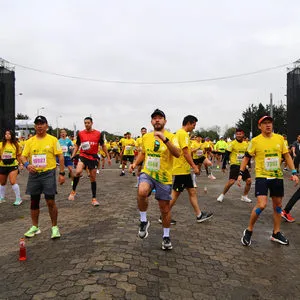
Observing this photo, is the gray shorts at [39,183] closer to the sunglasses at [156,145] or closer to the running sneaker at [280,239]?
the sunglasses at [156,145]

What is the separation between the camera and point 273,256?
15.5ft

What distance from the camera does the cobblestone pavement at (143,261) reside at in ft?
11.5

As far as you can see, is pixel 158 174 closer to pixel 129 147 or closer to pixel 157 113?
pixel 157 113

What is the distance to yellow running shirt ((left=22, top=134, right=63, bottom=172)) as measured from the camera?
17.2ft

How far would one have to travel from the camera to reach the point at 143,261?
13.8 ft

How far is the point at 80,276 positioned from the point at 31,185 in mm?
2083

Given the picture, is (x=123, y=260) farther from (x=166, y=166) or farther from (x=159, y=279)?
(x=166, y=166)

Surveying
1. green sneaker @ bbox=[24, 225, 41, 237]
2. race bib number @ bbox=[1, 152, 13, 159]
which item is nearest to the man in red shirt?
race bib number @ bbox=[1, 152, 13, 159]

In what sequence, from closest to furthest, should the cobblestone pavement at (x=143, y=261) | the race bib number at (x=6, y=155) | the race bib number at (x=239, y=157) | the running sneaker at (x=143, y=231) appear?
1. the cobblestone pavement at (x=143, y=261)
2. the running sneaker at (x=143, y=231)
3. the race bib number at (x=6, y=155)
4. the race bib number at (x=239, y=157)

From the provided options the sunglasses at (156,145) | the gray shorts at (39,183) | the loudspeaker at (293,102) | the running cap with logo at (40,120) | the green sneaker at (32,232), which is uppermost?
the loudspeaker at (293,102)

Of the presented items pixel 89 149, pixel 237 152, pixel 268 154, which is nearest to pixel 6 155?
pixel 89 149

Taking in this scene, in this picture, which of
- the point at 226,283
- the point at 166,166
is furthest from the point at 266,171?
the point at 226,283

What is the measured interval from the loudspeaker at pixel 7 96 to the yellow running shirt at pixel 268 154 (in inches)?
1164

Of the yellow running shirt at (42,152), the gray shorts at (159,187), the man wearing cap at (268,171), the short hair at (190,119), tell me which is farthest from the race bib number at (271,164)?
the yellow running shirt at (42,152)
